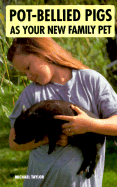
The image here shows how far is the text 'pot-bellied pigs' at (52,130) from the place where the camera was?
1.59 meters

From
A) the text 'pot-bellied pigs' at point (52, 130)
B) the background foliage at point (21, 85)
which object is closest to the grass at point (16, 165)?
the background foliage at point (21, 85)

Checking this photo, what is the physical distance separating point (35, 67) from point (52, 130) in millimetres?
397

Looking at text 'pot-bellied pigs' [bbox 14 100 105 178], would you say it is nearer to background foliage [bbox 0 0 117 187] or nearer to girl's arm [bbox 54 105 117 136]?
girl's arm [bbox 54 105 117 136]

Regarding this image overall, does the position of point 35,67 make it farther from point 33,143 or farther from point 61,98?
point 33,143

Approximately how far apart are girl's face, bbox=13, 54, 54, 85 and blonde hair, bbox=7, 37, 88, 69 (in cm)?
3

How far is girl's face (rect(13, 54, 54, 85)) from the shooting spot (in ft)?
5.32

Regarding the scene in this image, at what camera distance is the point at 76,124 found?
1544 millimetres

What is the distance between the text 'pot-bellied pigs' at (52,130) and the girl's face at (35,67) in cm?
15

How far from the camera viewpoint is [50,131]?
1.59 meters

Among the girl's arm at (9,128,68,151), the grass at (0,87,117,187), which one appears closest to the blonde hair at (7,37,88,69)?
the girl's arm at (9,128,68,151)

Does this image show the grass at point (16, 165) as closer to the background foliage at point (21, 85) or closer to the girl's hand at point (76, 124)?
the background foliage at point (21, 85)

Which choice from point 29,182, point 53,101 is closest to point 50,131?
point 53,101

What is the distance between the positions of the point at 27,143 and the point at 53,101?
32 centimetres

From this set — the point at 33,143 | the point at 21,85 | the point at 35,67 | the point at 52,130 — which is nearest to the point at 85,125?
the point at 52,130
